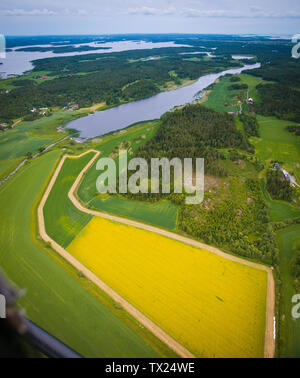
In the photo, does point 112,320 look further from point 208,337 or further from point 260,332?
point 260,332

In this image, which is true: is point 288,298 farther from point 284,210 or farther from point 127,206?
point 127,206

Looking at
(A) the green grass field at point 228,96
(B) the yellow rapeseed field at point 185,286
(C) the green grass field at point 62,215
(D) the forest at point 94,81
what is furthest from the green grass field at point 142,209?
(D) the forest at point 94,81

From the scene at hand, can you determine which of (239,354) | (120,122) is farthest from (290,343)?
(120,122)

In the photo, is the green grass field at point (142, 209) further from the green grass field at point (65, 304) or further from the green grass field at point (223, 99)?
the green grass field at point (223, 99)

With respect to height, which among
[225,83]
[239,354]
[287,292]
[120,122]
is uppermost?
[225,83]

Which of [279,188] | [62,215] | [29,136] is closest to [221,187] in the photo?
[279,188]
